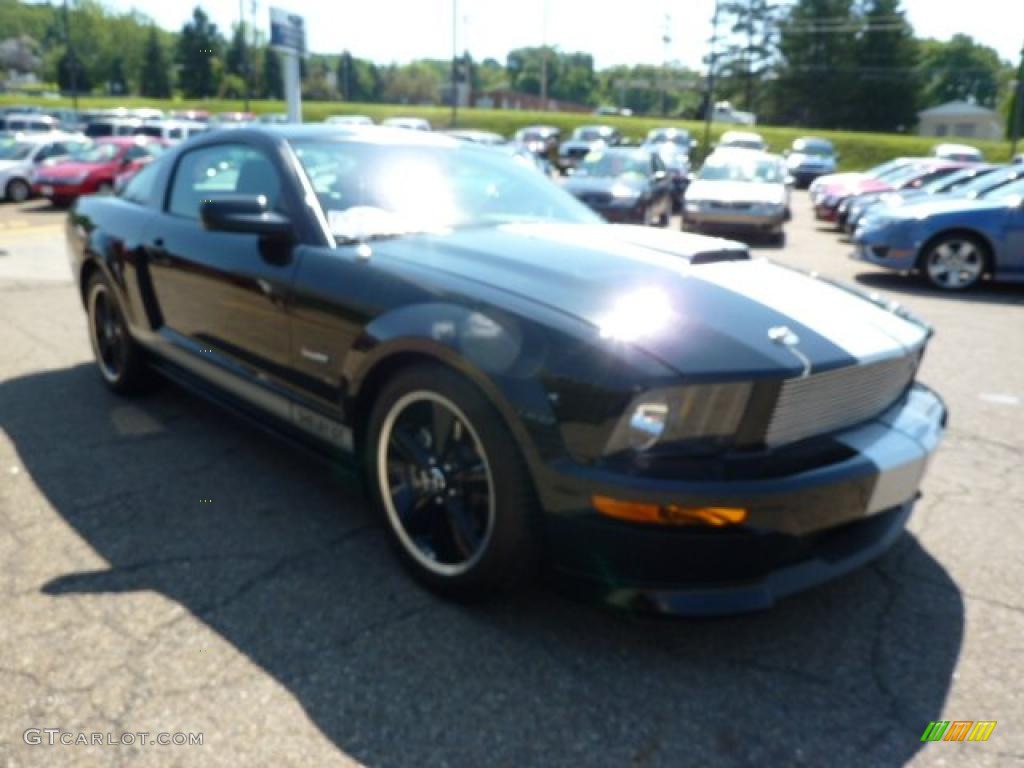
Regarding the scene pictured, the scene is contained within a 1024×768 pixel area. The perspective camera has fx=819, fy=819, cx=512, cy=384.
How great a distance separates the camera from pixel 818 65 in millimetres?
70000

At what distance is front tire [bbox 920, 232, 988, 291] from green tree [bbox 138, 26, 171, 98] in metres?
91.4

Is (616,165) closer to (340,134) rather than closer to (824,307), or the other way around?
(340,134)

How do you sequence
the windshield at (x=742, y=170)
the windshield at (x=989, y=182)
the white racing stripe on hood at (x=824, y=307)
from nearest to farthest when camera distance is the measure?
the white racing stripe on hood at (x=824, y=307) < the windshield at (x=989, y=182) < the windshield at (x=742, y=170)

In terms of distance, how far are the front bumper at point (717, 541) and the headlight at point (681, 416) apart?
0.10 m

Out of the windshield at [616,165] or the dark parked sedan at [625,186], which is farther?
the windshield at [616,165]

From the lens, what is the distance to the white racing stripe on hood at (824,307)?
7.82ft

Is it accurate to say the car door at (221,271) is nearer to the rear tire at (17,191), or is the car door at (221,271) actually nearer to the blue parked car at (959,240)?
the blue parked car at (959,240)

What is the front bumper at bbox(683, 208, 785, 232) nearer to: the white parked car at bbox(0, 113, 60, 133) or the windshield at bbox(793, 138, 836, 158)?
the windshield at bbox(793, 138, 836, 158)

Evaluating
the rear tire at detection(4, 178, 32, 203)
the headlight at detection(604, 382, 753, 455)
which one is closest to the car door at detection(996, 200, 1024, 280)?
the headlight at detection(604, 382, 753, 455)

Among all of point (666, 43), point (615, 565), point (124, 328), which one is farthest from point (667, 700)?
point (666, 43)

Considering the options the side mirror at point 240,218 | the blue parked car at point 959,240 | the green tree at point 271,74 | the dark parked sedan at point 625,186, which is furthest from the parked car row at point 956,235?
the green tree at point 271,74

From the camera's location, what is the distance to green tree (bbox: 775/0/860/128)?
6819 cm

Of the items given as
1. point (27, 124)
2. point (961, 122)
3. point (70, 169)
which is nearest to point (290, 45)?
point (70, 169)

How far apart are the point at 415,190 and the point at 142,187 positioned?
6.07ft
